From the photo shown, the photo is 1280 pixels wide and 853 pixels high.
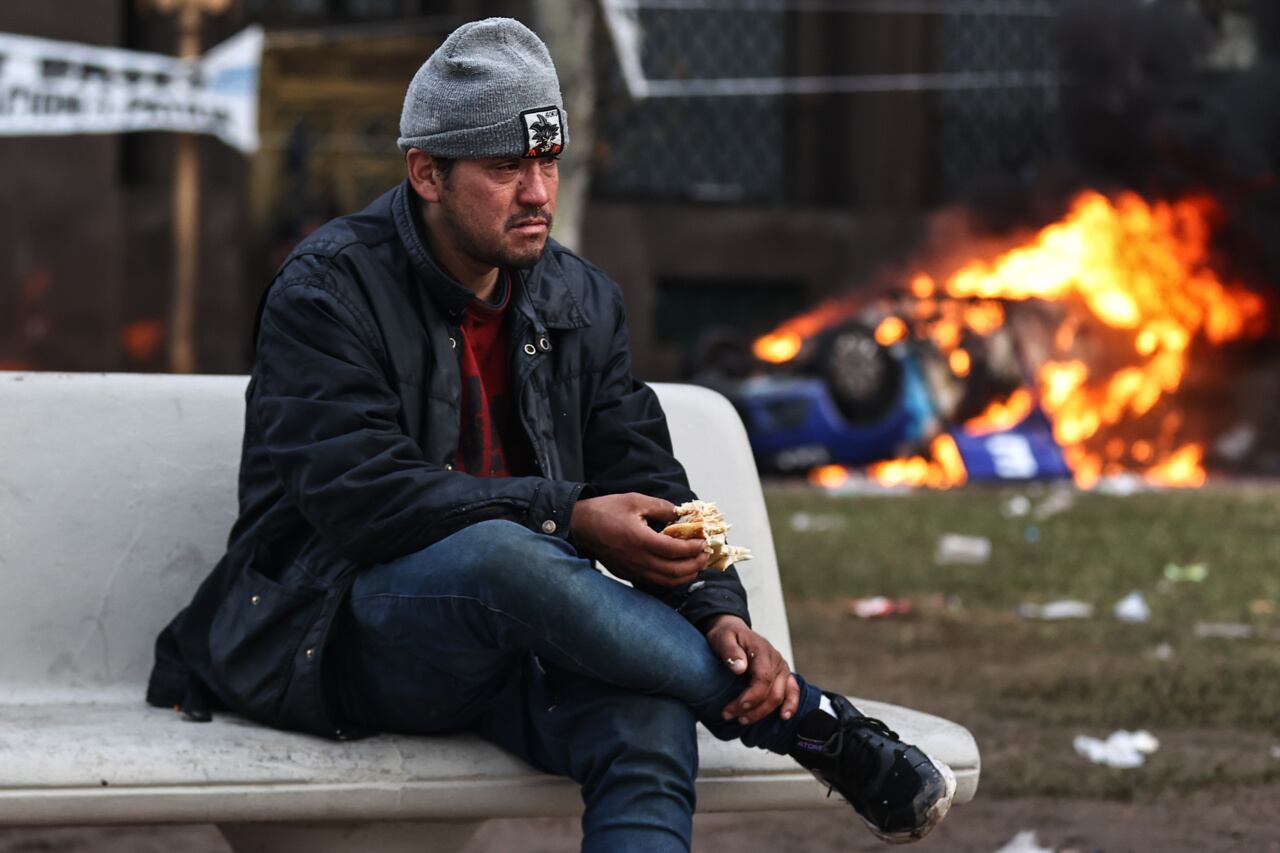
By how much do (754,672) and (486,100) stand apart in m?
0.97

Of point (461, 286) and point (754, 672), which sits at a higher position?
point (461, 286)

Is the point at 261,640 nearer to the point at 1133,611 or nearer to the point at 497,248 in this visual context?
the point at 497,248

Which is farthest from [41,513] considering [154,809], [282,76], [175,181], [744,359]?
[282,76]

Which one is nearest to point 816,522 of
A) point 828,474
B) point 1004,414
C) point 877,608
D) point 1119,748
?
point 877,608

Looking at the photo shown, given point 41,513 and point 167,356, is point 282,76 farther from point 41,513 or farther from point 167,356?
point 41,513

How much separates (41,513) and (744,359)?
11.6m

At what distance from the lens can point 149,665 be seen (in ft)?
11.1

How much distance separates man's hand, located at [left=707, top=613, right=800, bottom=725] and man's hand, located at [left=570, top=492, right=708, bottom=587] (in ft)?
0.35

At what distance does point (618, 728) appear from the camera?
2699 mm

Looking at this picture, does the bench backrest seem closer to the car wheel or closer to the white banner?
the white banner

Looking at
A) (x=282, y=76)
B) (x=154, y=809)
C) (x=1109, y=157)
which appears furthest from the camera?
(x=1109, y=157)

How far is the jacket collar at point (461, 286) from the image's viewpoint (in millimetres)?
2994

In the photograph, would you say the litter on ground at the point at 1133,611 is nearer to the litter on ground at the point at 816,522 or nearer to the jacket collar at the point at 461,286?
the litter on ground at the point at 816,522

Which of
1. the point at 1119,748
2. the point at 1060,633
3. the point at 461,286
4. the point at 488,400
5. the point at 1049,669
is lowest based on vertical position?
the point at 1060,633
